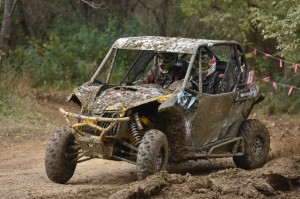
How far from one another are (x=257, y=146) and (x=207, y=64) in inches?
68.1

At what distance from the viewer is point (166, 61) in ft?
34.3

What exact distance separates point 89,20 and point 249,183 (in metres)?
18.8

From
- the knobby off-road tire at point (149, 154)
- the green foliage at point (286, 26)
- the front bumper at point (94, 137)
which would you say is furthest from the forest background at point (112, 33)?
the front bumper at point (94, 137)

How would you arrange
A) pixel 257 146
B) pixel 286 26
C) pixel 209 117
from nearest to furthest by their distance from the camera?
pixel 209 117 → pixel 257 146 → pixel 286 26

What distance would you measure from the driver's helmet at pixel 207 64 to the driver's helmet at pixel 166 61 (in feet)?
1.45

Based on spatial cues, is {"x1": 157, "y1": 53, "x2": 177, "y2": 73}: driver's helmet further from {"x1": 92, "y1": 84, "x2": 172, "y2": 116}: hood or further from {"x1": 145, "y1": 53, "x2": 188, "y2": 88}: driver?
{"x1": 92, "y1": 84, "x2": 172, "y2": 116}: hood

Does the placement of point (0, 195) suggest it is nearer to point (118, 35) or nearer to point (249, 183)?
point (249, 183)

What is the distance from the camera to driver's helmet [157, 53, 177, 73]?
10.4 m

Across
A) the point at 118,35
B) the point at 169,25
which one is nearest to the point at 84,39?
the point at 118,35

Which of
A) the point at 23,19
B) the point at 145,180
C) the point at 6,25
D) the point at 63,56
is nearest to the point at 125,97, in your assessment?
the point at 145,180

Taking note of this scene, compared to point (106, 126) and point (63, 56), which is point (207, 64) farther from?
point (63, 56)

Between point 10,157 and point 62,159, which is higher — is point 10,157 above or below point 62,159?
below

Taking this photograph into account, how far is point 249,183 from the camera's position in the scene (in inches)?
324

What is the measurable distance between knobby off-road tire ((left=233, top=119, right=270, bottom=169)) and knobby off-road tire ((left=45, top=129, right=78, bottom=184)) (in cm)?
282
